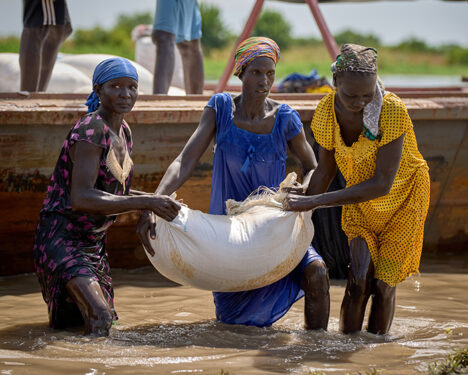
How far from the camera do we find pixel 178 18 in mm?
6258

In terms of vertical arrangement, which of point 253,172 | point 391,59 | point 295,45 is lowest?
point 253,172

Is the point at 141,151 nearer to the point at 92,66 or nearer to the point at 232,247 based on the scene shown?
the point at 232,247

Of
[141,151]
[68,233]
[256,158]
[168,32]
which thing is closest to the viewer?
[68,233]

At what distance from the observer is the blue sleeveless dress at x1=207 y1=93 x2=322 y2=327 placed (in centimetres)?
392

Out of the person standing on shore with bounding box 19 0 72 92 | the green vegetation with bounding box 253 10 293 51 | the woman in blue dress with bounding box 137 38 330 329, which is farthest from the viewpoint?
the green vegetation with bounding box 253 10 293 51

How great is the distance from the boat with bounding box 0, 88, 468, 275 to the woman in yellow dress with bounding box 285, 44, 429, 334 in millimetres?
1640

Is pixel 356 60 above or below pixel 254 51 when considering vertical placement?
below

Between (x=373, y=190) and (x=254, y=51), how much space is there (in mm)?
933

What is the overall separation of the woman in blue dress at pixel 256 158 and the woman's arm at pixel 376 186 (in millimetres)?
274

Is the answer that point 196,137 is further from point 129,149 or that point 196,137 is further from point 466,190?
point 466,190

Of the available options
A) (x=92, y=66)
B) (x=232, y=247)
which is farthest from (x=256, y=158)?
(x=92, y=66)

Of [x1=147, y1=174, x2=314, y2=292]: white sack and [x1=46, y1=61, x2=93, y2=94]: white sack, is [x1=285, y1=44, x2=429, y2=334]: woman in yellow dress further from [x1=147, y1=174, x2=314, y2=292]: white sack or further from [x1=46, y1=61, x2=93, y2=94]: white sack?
[x1=46, y1=61, x2=93, y2=94]: white sack

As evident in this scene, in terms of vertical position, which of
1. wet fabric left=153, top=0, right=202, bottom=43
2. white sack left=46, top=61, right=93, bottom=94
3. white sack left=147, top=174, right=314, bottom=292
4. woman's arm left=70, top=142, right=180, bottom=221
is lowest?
white sack left=147, top=174, right=314, bottom=292

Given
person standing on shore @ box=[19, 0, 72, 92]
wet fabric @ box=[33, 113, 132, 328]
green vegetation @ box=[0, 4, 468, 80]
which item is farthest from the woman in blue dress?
green vegetation @ box=[0, 4, 468, 80]
